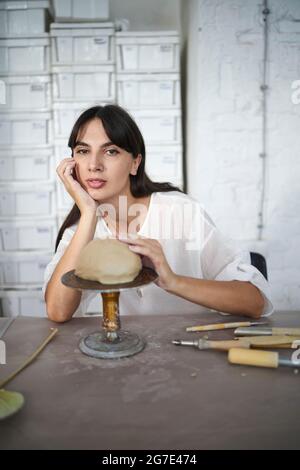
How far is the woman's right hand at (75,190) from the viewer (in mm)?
1025

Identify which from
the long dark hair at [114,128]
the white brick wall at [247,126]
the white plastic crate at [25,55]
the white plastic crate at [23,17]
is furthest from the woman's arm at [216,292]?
the white plastic crate at [23,17]

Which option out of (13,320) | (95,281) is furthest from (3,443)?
(13,320)

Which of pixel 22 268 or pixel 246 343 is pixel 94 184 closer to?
pixel 246 343

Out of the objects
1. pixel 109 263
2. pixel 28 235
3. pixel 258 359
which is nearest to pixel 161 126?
pixel 28 235

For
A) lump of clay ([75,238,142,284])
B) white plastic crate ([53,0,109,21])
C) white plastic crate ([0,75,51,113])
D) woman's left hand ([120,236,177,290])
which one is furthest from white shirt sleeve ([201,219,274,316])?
white plastic crate ([53,0,109,21])

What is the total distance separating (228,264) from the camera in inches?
40.8

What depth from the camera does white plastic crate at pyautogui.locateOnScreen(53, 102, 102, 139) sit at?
2.00m

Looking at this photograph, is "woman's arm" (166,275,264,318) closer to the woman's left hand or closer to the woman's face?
the woman's left hand

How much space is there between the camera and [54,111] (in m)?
2.01

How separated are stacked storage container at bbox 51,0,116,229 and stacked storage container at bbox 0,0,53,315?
66 millimetres

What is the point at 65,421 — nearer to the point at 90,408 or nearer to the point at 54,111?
the point at 90,408

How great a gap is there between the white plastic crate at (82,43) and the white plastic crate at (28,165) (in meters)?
0.46

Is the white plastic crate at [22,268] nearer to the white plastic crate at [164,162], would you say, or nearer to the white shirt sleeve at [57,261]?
the white plastic crate at [164,162]
